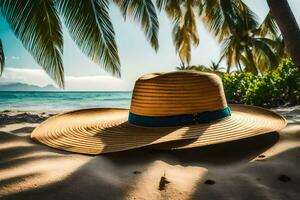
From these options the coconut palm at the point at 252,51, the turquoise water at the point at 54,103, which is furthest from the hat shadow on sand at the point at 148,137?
the turquoise water at the point at 54,103

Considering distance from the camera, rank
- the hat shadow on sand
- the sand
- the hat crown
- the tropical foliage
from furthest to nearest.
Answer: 1. the tropical foliage
2. the hat crown
3. the hat shadow on sand
4. the sand

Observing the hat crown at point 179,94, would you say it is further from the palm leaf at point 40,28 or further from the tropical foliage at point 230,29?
the tropical foliage at point 230,29

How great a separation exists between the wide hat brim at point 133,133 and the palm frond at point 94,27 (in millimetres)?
1236

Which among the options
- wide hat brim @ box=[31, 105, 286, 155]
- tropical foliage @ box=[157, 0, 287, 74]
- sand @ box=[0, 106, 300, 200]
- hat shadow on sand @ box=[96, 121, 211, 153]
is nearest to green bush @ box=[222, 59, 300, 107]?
tropical foliage @ box=[157, 0, 287, 74]

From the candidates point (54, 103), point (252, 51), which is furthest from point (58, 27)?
point (54, 103)

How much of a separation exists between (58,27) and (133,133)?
1.96 meters

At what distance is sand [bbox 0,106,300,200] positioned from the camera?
1.24 meters

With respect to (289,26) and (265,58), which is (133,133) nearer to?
(289,26)

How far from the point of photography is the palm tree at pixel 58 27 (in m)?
3.01

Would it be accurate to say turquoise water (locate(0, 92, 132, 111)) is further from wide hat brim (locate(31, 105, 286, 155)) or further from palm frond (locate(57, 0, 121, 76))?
wide hat brim (locate(31, 105, 286, 155))

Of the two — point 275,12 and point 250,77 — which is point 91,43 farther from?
point 250,77

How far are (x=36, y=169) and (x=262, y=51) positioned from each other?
13791 millimetres

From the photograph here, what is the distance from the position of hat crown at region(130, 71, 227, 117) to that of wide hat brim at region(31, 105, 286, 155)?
4.9 inches

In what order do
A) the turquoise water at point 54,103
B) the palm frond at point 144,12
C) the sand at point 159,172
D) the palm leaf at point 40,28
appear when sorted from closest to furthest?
the sand at point 159,172 < the palm leaf at point 40,28 < the palm frond at point 144,12 < the turquoise water at point 54,103
